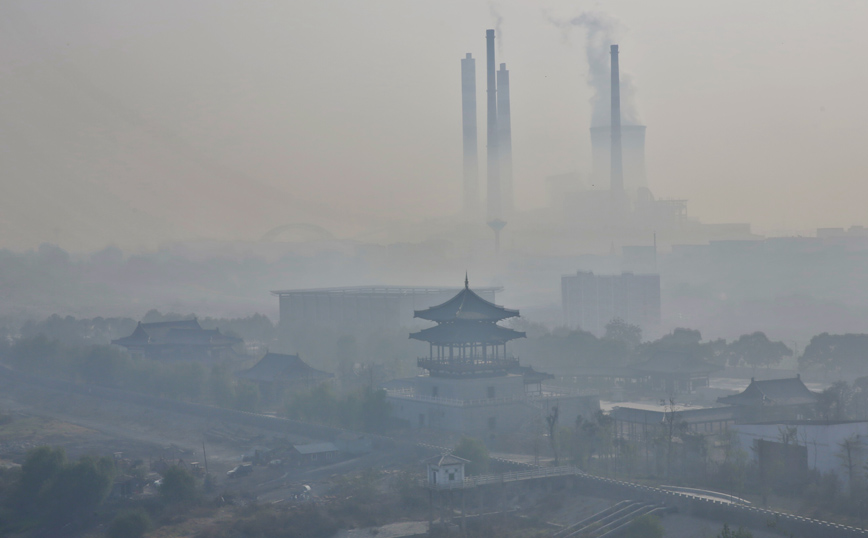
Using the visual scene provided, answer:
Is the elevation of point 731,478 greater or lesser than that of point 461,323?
lesser

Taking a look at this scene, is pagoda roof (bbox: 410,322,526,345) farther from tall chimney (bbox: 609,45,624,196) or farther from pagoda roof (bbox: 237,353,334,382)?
tall chimney (bbox: 609,45,624,196)

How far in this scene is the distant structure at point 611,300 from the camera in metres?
120

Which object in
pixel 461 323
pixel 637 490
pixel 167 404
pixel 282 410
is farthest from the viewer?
pixel 167 404

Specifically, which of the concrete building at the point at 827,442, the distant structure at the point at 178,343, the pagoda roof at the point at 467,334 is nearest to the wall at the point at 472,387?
the pagoda roof at the point at 467,334

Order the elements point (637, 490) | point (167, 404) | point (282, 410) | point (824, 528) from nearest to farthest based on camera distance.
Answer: point (824, 528), point (637, 490), point (282, 410), point (167, 404)

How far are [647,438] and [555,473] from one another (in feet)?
22.0

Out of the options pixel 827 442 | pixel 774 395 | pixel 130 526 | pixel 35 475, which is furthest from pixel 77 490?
pixel 774 395

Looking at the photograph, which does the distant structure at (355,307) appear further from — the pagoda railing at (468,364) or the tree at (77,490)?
the tree at (77,490)

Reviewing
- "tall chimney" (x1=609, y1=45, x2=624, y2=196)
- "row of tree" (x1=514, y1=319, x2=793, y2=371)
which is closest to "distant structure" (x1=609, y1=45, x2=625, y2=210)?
"tall chimney" (x1=609, y1=45, x2=624, y2=196)

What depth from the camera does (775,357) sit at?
254 ft

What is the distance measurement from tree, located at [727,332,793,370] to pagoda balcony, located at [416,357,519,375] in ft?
97.5

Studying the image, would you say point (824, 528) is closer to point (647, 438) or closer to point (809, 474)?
point (809, 474)

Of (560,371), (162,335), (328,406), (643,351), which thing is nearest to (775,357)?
(643,351)

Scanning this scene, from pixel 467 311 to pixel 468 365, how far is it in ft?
10.5
